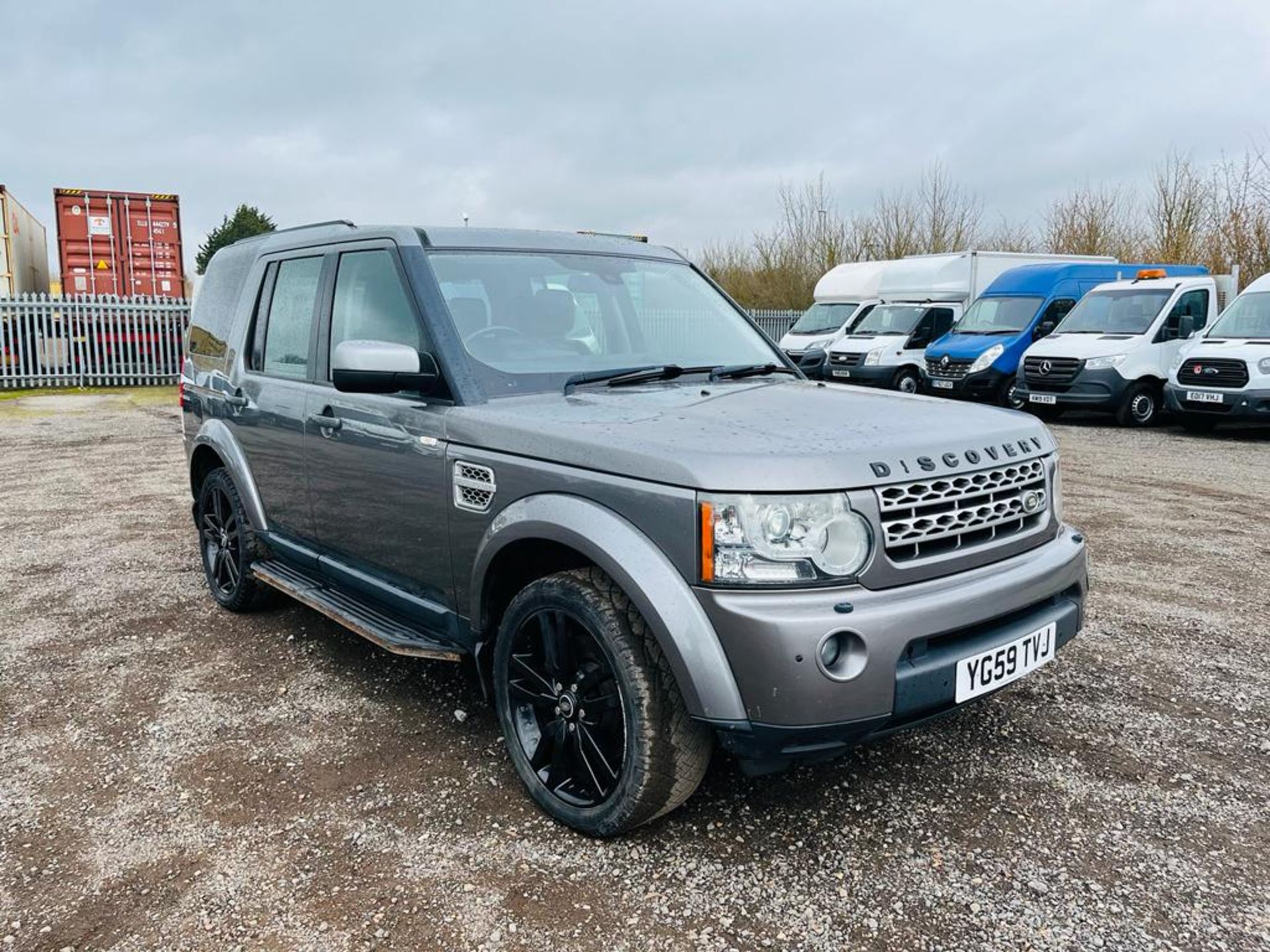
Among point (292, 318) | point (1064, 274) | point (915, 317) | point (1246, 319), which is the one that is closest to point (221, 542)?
point (292, 318)

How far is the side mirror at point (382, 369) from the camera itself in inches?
119

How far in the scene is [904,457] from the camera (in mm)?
2520

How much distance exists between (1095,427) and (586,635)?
12.8 m

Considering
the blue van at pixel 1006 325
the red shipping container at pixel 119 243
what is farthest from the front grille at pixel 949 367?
the red shipping container at pixel 119 243

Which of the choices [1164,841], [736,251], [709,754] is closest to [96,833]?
[709,754]

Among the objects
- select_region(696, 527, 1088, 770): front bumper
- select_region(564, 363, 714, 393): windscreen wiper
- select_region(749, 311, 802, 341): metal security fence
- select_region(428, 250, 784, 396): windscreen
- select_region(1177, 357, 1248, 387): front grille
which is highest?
select_region(749, 311, 802, 341): metal security fence

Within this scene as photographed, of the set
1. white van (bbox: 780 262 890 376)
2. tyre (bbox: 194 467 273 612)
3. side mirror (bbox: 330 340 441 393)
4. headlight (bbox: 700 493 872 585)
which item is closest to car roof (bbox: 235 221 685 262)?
side mirror (bbox: 330 340 441 393)

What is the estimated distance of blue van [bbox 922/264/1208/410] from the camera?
1498cm

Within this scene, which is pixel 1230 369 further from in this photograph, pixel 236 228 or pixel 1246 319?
pixel 236 228

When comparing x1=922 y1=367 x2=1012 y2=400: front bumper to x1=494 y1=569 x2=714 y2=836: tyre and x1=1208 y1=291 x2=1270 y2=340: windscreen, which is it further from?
x1=494 y1=569 x2=714 y2=836: tyre

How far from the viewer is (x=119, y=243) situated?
1977 cm

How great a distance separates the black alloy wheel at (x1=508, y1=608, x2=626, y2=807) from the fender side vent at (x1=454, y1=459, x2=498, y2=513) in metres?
0.41

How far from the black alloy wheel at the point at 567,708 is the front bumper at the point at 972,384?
13521 millimetres

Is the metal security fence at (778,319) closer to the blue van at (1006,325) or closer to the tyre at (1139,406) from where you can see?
the blue van at (1006,325)
